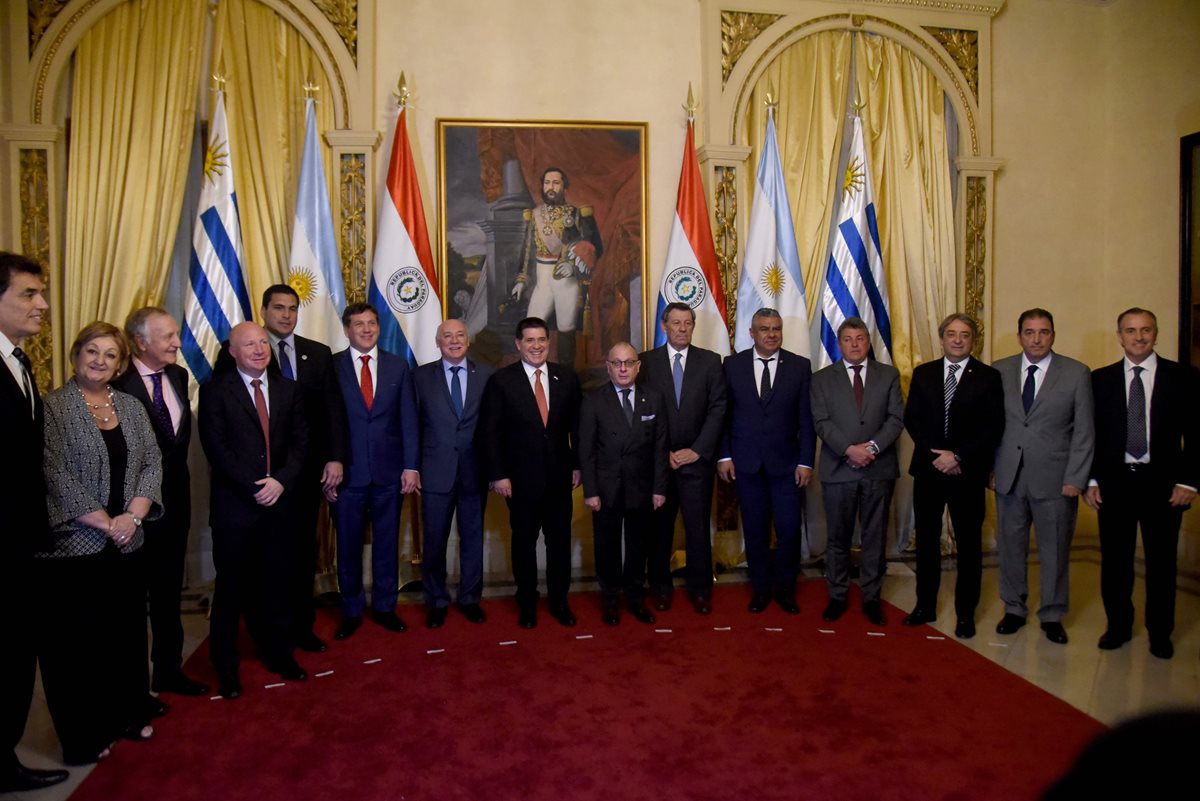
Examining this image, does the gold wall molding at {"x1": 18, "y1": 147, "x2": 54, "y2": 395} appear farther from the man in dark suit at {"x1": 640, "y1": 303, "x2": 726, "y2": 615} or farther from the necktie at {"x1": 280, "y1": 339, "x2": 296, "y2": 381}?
the man in dark suit at {"x1": 640, "y1": 303, "x2": 726, "y2": 615}

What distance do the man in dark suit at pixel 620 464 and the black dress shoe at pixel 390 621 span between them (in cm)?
102

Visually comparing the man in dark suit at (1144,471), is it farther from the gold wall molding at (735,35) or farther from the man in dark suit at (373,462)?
the man in dark suit at (373,462)

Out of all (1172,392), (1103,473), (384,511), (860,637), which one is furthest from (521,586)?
(1172,392)

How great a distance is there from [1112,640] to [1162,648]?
194 mm

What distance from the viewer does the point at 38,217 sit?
4.90 meters

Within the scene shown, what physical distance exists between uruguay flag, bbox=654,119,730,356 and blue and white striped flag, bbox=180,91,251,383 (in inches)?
95.4

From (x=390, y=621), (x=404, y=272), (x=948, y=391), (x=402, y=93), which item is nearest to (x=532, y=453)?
(x=390, y=621)

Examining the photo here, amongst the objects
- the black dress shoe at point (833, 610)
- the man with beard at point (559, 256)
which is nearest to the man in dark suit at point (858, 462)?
the black dress shoe at point (833, 610)

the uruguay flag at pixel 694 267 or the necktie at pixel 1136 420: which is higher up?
the uruguay flag at pixel 694 267

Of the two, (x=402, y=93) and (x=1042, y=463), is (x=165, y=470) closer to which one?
(x=402, y=93)

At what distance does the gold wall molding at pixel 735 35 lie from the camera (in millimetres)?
5652

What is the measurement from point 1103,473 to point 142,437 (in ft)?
13.3

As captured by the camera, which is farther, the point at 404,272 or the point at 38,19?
the point at 404,272

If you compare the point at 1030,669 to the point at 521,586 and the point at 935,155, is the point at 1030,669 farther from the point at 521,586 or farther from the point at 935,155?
the point at 935,155
